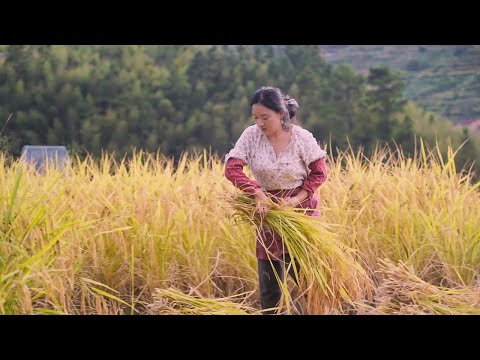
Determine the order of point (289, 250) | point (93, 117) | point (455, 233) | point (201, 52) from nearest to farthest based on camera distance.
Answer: point (289, 250), point (455, 233), point (93, 117), point (201, 52)

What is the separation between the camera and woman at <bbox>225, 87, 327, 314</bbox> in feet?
9.35

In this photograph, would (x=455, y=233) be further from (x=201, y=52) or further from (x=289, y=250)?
(x=201, y=52)

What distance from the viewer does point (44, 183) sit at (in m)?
3.59

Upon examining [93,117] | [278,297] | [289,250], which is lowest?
[278,297]

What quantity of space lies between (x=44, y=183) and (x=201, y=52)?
4.32 meters

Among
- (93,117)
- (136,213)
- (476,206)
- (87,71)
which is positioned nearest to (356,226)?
(476,206)

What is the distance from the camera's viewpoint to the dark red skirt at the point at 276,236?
2945 millimetres

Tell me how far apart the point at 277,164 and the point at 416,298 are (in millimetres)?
856

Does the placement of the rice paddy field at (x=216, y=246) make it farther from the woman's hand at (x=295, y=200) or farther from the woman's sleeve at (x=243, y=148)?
the woman's sleeve at (x=243, y=148)

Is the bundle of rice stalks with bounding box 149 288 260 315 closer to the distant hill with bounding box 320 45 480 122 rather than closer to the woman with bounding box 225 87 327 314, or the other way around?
the woman with bounding box 225 87 327 314

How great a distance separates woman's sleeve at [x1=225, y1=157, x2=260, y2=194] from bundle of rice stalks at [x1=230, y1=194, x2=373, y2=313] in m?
0.07

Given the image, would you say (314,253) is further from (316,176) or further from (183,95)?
(183,95)

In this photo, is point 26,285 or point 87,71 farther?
point 87,71

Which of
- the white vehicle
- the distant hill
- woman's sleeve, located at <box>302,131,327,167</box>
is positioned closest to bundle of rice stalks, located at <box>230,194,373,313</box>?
woman's sleeve, located at <box>302,131,327,167</box>
